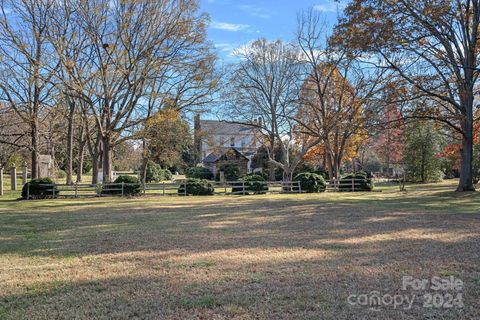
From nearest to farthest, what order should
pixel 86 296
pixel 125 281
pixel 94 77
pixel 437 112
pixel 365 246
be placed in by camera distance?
pixel 86 296, pixel 125 281, pixel 365 246, pixel 437 112, pixel 94 77

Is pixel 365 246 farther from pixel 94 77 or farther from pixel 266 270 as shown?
pixel 94 77

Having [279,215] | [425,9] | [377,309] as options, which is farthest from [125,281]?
[425,9]

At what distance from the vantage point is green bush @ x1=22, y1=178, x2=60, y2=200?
23688mm

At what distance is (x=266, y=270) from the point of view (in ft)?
19.8

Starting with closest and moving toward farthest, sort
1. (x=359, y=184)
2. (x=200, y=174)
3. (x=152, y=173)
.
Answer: (x=359, y=184) < (x=152, y=173) < (x=200, y=174)

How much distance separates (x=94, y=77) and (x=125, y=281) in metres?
24.2

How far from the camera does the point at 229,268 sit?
621cm

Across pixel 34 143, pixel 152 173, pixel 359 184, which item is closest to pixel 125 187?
pixel 34 143

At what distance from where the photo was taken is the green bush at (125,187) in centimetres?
2623

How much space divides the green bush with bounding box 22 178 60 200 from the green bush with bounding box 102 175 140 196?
3019 mm

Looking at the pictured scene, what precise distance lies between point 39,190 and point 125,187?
198 inches

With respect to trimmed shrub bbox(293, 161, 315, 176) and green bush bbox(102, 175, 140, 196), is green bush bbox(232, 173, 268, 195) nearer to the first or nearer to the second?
green bush bbox(102, 175, 140, 196)

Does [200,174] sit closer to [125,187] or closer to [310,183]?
[310,183]

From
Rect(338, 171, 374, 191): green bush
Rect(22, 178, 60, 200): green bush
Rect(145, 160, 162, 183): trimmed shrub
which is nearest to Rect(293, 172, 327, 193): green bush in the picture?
Rect(338, 171, 374, 191): green bush
